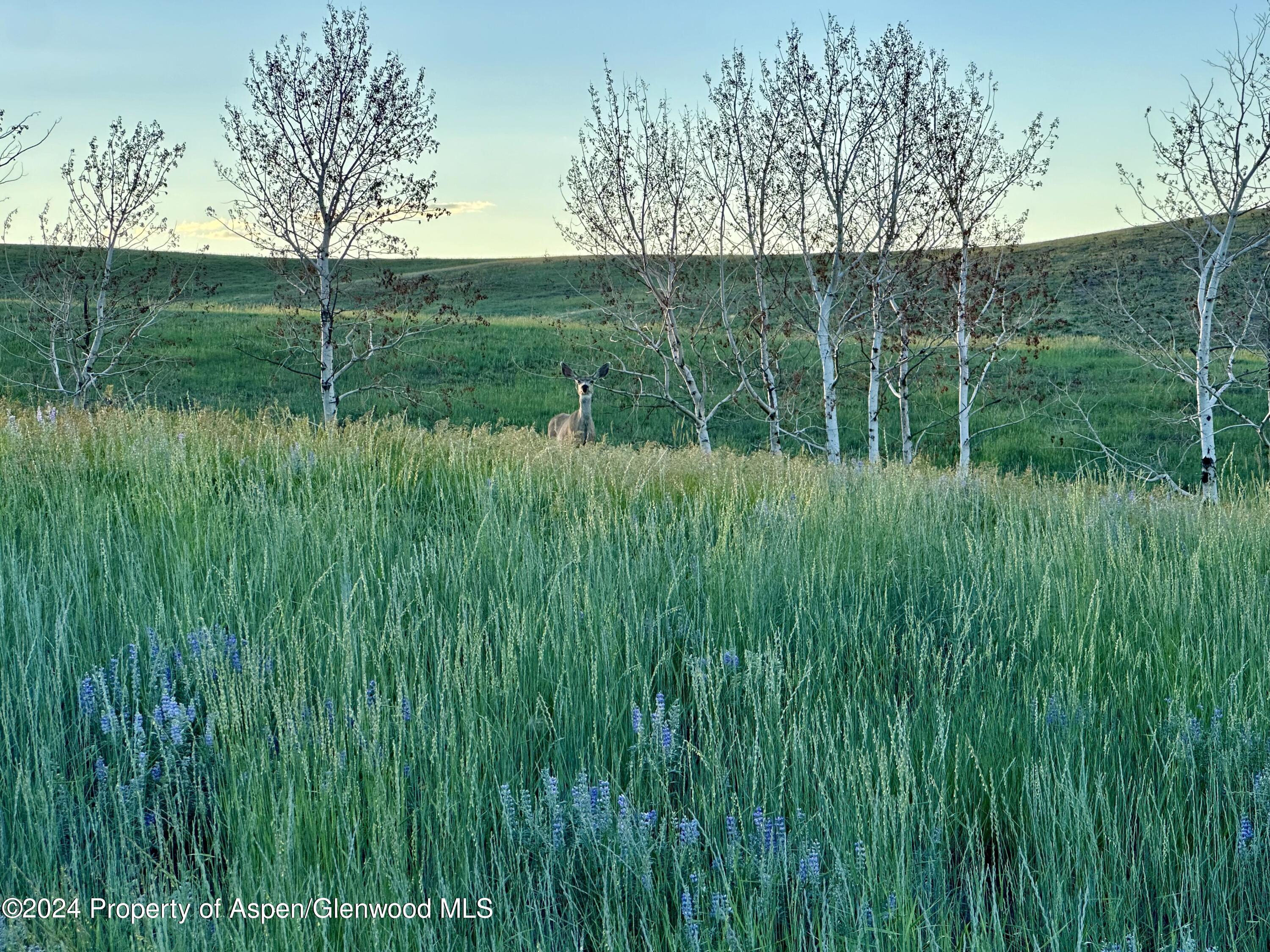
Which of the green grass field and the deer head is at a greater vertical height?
the deer head

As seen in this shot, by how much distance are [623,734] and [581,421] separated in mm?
11011

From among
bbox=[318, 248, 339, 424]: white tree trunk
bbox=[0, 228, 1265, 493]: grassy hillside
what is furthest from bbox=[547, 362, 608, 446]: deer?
bbox=[318, 248, 339, 424]: white tree trunk

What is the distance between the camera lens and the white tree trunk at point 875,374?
13383mm

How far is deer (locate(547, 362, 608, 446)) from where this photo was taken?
12812 millimetres

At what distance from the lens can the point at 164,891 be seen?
180cm

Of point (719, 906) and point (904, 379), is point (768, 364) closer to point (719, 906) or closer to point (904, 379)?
point (904, 379)

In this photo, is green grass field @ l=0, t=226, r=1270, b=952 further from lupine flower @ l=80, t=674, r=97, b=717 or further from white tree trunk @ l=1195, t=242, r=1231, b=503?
white tree trunk @ l=1195, t=242, r=1231, b=503

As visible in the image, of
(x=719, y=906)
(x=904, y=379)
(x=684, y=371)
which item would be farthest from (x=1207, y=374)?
(x=719, y=906)

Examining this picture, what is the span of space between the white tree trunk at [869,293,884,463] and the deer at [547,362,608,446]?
4.07 metres

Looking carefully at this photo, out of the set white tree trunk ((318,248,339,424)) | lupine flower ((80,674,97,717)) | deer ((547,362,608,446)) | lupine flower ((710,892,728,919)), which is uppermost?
white tree trunk ((318,248,339,424))

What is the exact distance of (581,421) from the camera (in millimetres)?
13688

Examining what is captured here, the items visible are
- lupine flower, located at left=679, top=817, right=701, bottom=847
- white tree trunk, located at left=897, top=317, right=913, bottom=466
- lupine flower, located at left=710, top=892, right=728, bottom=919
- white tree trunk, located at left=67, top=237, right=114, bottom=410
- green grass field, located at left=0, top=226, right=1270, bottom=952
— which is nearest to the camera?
lupine flower, located at left=710, top=892, right=728, bottom=919

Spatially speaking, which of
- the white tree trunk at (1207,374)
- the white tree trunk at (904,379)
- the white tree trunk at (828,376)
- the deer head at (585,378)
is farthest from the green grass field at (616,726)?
the white tree trunk at (904,379)

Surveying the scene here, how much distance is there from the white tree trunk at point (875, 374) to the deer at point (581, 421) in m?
4.07
